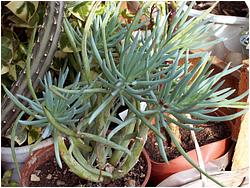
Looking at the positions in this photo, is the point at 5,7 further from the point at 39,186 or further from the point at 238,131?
the point at 238,131

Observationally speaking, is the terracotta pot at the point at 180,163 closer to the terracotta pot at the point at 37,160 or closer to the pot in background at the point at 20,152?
the terracotta pot at the point at 37,160

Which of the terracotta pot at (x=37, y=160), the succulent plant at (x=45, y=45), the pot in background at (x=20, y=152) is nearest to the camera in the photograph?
the succulent plant at (x=45, y=45)

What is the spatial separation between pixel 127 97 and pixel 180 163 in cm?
35

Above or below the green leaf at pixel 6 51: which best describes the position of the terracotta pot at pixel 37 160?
below

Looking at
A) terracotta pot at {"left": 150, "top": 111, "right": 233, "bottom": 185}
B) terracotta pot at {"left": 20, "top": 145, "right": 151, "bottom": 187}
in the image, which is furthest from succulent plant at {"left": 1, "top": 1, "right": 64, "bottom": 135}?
terracotta pot at {"left": 150, "top": 111, "right": 233, "bottom": 185}

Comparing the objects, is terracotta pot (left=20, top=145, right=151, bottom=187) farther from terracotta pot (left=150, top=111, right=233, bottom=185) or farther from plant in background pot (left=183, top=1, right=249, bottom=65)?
plant in background pot (left=183, top=1, right=249, bottom=65)

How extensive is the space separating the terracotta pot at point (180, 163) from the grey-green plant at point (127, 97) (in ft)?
0.59

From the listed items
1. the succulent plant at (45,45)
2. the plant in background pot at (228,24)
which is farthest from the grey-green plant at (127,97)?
the plant in background pot at (228,24)

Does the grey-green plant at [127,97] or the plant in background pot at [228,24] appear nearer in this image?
the grey-green plant at [127,97]

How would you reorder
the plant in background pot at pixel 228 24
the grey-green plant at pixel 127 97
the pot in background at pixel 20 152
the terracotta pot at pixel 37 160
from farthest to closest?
the plant in background pot at pixel 228 24, the pot in background at pixel 20 152, the terracotta pot at pixel 37 160, the grey-green plant at pixel 127 97

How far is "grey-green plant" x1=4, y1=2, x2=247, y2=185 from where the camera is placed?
0.74m

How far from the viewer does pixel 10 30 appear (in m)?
1.14

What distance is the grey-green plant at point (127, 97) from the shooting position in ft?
2.42

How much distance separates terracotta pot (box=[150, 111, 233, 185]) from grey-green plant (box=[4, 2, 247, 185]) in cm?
18
